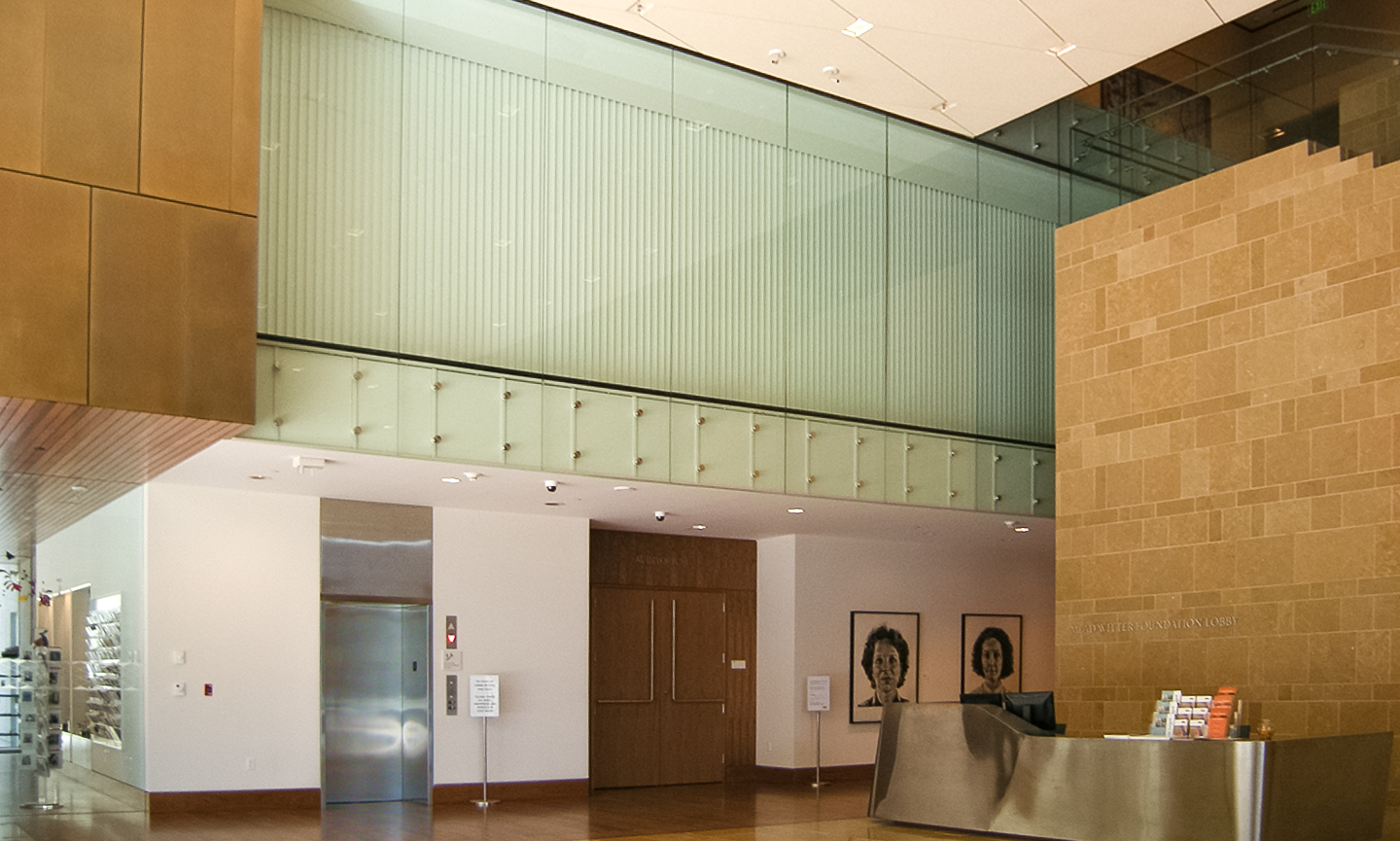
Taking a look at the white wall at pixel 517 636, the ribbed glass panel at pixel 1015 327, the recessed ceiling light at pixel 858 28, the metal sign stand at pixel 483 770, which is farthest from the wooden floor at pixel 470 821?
the recessed ceiling light at pixel 858 28

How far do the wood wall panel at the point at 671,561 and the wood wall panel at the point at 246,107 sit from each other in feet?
25.7

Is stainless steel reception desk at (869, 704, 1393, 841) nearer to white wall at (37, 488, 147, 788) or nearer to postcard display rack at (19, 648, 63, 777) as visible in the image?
white wall at (37, 488, 147, 788)

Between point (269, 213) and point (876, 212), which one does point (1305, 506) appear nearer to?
point (876, 212)

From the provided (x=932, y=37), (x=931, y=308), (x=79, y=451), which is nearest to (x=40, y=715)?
(x=79, y=451)

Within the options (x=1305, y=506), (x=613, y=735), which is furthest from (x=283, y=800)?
(x=1305, y=506)

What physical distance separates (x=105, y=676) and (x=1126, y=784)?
10428 mm

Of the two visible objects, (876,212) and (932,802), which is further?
(876,212)

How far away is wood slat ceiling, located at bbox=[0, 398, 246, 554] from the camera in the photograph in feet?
32.7

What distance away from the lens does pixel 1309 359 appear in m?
11.6

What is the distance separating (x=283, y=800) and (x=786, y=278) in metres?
7.71

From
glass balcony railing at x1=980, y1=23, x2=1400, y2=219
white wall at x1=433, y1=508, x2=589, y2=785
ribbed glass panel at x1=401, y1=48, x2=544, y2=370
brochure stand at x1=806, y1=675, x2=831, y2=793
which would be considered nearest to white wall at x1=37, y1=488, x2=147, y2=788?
white wall at x1=433, y1=508, x2=589, y2=785

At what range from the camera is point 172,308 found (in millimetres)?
9914

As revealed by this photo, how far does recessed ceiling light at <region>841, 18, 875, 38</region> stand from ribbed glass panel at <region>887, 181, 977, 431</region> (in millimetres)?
3041

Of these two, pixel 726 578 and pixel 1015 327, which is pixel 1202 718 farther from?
pixel 726 578
